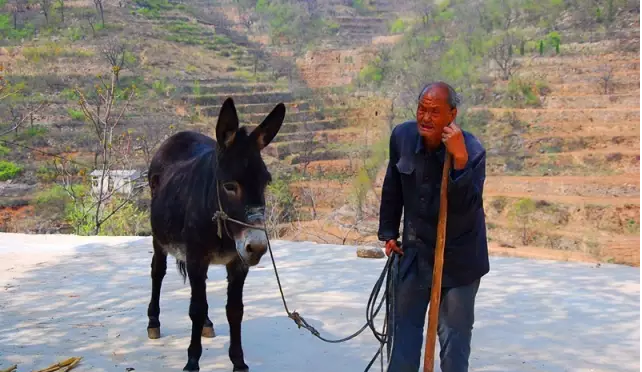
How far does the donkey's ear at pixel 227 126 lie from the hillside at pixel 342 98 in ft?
38.1

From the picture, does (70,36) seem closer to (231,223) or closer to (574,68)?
(574,68)

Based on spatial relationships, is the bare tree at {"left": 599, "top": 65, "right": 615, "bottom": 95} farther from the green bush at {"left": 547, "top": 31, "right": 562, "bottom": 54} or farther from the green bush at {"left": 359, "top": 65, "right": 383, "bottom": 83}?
the green bush at {"left": 359, "top": 65, "right": 383, "bottom": 83}

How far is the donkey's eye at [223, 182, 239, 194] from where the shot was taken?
12.5 feet

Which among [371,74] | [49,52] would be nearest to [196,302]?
[49,52]

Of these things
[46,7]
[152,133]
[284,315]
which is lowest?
[152,133]

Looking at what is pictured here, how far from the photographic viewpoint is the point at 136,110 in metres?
38.8

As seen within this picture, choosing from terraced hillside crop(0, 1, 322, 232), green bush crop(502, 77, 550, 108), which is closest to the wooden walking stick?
terraced hillside crop(0, 1, 322, 232)

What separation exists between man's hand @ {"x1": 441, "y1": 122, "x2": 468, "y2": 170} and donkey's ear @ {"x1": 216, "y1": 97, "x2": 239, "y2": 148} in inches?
50.5

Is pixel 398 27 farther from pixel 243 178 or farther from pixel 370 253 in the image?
pixel 243 178

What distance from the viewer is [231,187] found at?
12.6 ft

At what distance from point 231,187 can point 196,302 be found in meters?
0.82

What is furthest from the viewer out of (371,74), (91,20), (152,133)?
(91,20)

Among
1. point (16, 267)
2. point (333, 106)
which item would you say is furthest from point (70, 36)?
point (16, 267)

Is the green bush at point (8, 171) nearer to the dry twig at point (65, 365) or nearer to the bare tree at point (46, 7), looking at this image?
the bare tree at point (46, 7)
